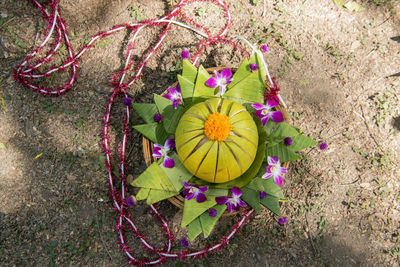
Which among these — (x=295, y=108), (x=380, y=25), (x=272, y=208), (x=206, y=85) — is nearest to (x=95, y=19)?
(x=206, y=85)

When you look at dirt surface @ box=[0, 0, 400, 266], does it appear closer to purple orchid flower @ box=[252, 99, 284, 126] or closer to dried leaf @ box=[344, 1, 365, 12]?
dried leaf @ box=[344, 1, 365, 12]

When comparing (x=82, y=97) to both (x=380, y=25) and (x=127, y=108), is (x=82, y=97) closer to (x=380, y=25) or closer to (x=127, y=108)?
(x=127, y=108)

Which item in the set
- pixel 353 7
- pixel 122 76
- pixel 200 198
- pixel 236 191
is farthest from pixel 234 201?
pixel 353 7

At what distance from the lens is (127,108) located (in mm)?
1921

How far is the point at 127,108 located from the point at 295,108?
1.16m

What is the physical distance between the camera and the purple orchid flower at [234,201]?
1.49m

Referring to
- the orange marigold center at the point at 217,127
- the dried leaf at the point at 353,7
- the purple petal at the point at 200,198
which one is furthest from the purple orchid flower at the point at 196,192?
the dried leaf at the point at 353,7

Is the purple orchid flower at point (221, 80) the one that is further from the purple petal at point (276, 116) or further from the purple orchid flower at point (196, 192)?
the purple orchid flower at point (196, 192)

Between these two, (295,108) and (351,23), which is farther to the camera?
(351,23)

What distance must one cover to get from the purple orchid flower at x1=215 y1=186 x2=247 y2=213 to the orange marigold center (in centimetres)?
31

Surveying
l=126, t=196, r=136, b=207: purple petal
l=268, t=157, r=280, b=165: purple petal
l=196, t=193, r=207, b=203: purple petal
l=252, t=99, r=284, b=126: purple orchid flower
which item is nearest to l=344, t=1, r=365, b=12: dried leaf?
l=252, t=99, r=284, b=126: purple orchid flower

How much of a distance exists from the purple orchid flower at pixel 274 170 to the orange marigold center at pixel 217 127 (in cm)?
31

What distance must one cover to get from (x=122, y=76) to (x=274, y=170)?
1193 millimetres

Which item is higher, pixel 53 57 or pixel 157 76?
pixel 157 76
